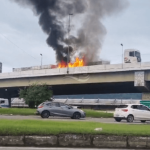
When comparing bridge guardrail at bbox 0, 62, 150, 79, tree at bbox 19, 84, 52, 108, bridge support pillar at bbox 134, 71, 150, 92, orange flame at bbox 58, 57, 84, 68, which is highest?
orange flame at bbox 58, 57, 84, 68

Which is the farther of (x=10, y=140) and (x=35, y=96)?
(x=35, y=96)

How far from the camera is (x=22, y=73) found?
60.4 metres

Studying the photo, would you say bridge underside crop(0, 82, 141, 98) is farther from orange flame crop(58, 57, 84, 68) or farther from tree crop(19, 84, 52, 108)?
tree crop(19, 84, 52, 108)

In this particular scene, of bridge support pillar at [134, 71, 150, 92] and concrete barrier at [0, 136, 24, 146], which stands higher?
bridge support pillar at [134, 71, 150, 92]

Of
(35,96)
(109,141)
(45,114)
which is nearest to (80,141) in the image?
(109,141)

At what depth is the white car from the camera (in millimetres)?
28625

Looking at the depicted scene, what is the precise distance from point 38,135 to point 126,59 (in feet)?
142

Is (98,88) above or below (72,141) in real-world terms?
above

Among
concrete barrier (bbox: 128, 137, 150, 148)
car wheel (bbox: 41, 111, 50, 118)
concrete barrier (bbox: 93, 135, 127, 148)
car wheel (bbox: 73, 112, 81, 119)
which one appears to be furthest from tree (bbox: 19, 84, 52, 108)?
concrete barrier (bbox: 128, 137, 150, 148)

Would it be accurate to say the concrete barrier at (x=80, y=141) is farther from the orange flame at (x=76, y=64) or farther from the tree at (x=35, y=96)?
the orange flame at (x=76, y=64)

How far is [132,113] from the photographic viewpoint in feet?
94.5

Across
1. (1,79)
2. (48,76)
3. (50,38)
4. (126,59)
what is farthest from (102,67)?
(1,79)

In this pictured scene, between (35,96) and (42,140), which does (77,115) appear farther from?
(42,140)

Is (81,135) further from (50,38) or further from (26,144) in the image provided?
(50,38)
